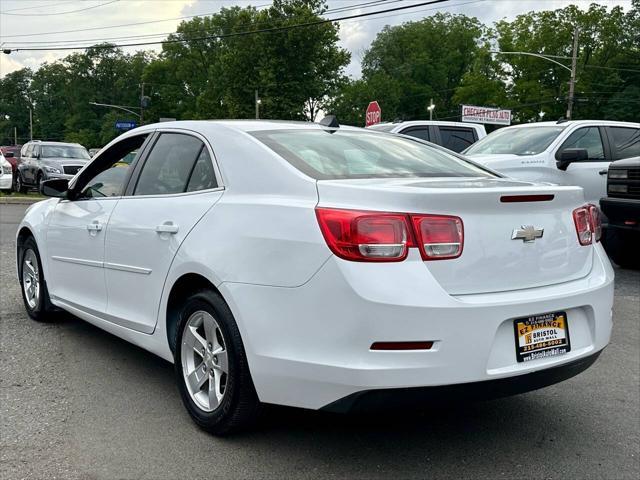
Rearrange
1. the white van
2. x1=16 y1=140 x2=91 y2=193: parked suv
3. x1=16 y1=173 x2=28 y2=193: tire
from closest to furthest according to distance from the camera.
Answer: the white van < x1=16 y1=140 x2=91 y2=193: parked suv < x1=16 y1=173 x2=28 y2=193: tire

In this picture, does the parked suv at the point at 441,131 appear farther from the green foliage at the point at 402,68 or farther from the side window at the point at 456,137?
the green foliage at the point at 402,68

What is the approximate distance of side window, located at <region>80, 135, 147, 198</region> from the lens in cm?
442

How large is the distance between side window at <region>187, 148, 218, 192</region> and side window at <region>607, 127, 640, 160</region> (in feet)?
25.5

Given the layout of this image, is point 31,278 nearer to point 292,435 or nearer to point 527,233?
point 292,435

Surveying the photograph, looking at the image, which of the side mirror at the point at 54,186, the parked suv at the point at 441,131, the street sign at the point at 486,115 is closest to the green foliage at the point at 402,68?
the street sign at the point at 486,115

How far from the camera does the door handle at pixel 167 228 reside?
3.47m

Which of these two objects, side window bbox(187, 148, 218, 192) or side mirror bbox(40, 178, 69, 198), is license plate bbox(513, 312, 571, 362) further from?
side mirror bbox(40, 178, 69, 198)

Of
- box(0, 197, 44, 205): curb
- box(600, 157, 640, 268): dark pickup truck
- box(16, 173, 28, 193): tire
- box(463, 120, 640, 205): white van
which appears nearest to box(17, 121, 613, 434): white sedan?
box(600, 157, 640, 268): dark pickup truck

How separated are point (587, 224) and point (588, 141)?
6.91m

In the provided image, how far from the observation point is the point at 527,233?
290 centimetres

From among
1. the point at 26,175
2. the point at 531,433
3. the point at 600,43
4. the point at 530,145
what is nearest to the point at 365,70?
the point at 600,43

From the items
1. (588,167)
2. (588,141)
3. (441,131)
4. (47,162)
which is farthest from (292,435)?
(47,162)

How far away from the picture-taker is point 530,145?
9.60 m

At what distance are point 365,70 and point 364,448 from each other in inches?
3222
